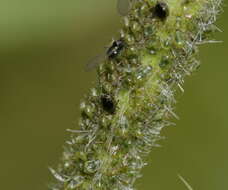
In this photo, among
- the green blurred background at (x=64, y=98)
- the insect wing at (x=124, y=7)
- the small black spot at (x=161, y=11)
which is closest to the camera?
the small black spot at (x=161, y=11)

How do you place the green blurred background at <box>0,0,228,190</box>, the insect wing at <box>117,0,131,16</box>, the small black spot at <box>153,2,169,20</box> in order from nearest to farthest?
the small black spot at <box>153,2,169,20</box>
the insect wing at <box>117,0,131,16</box>
the green blurred background at <box>0,0,228,190</box>

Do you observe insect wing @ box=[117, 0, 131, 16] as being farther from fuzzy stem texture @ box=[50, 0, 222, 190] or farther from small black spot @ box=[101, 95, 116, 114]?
small black spot @ box=[101, 95, 116, 114]

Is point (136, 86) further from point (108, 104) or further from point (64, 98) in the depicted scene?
point (64, 98)

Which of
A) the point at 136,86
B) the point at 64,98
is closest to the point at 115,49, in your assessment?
the point at 136,86

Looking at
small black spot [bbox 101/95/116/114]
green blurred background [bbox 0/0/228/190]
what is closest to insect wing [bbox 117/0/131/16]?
small black spot [bbox 101/95/116/114]

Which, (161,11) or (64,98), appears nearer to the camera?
(161,11)

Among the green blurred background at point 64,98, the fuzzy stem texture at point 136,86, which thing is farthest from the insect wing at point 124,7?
the green blurred background at point 64,98

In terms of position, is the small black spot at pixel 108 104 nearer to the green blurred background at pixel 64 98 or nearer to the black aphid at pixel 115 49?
the black aphid at pixel 115 49
